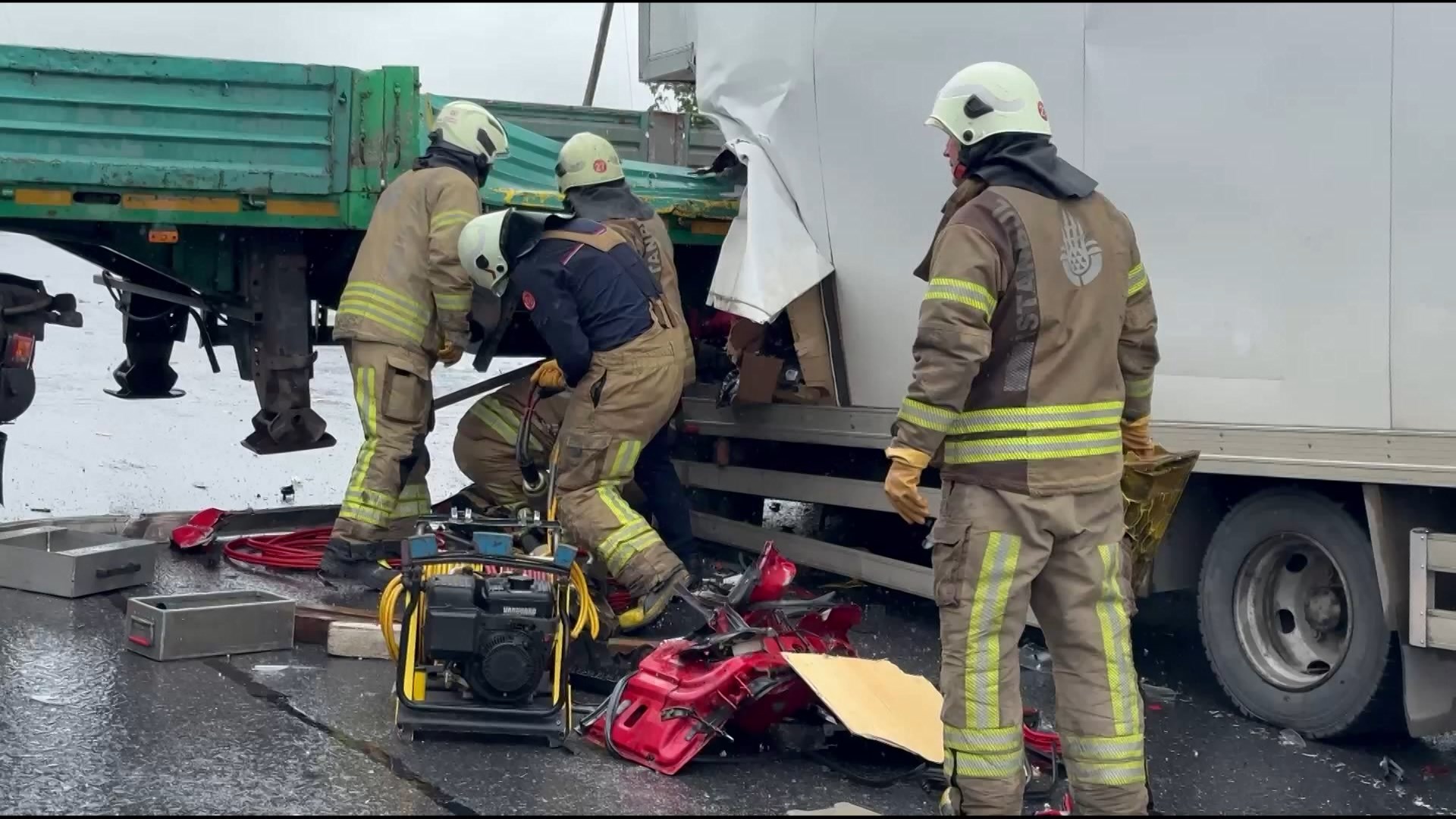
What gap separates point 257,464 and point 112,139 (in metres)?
3.66

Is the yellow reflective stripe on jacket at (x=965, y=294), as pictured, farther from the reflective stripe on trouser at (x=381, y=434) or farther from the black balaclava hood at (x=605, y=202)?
the reflective stripe on trouser at (x=381, y=434)

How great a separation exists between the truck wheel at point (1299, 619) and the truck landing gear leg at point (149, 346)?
4996 mm

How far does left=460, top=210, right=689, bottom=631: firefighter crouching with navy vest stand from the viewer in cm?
532

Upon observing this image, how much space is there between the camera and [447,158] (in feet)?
19.8

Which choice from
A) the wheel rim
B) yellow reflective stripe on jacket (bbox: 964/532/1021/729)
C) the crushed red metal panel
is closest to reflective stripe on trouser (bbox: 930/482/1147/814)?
yellow reflective stripe on jacket (bbox: 964/532/1021/729)

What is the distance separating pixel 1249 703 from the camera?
4711 mm

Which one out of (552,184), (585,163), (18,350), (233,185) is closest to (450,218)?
(585,163)

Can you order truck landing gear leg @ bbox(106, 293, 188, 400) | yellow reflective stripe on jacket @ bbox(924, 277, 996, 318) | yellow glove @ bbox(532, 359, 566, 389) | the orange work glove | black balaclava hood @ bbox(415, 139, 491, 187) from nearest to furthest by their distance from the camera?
yellow reflective stripe on jacket @ bbox(924, 277, 996, 318), yellow glove @ bbox(532, 359, 566, 389), black balaclava hood @ bbox(415, 139, 491, 187), the orange work glove, truck landing gear leg @ bbox(106, 293, 188, 400)

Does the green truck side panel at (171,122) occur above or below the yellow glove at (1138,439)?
above

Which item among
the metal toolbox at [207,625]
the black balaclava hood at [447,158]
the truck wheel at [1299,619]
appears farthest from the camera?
the black balaclava hood at [447,158]

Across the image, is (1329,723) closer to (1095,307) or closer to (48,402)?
(1095,307)

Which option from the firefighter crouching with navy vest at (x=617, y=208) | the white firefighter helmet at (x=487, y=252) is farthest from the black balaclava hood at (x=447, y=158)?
the white firefighter helmet at (x=487, y=252)

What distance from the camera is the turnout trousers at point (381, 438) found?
5.89 m

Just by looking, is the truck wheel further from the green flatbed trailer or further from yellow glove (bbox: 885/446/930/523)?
the green flatbed trailer
